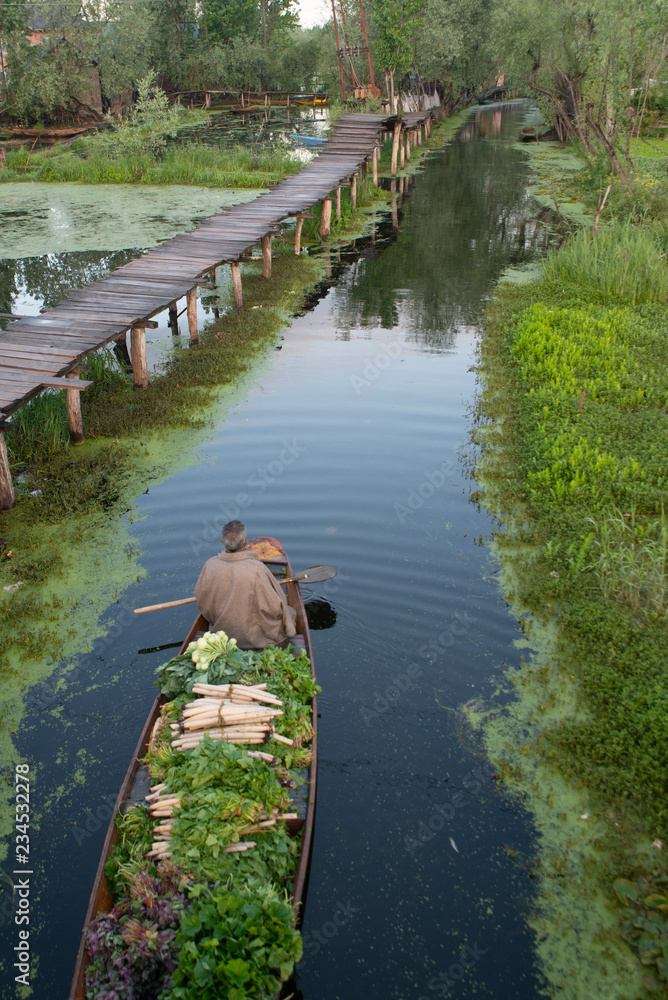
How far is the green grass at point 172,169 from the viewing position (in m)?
27.0

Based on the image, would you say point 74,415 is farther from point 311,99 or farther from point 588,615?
point 311,99

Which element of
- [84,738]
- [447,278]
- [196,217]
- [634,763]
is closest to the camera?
[634,763]

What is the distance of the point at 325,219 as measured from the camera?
21.6 m

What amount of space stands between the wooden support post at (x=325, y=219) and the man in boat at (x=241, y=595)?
17.4 metres

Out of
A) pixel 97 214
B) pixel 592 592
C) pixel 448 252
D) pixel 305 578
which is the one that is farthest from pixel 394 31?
pixel 305 578

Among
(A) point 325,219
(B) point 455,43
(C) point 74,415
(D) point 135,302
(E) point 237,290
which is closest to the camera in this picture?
(C) point 74,415

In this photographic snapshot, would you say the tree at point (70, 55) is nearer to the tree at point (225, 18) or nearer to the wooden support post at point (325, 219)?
the tree at point (225, 18)

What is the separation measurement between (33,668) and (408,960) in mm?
4109

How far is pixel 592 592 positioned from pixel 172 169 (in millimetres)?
25789

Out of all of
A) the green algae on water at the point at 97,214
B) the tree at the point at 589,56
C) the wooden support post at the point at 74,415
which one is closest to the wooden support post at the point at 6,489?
the wooden support post at the point at 74,415

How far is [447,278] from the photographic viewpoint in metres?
17.9

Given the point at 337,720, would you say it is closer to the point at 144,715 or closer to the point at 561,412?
the point at 144,715

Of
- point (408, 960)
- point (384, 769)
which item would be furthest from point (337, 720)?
point (408, 960)

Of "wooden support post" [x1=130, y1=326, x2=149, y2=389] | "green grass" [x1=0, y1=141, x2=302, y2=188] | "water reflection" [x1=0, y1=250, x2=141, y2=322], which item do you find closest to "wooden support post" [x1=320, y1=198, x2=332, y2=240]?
"water reflection" [x1=0, y1=250, x2=141, y2=322]
